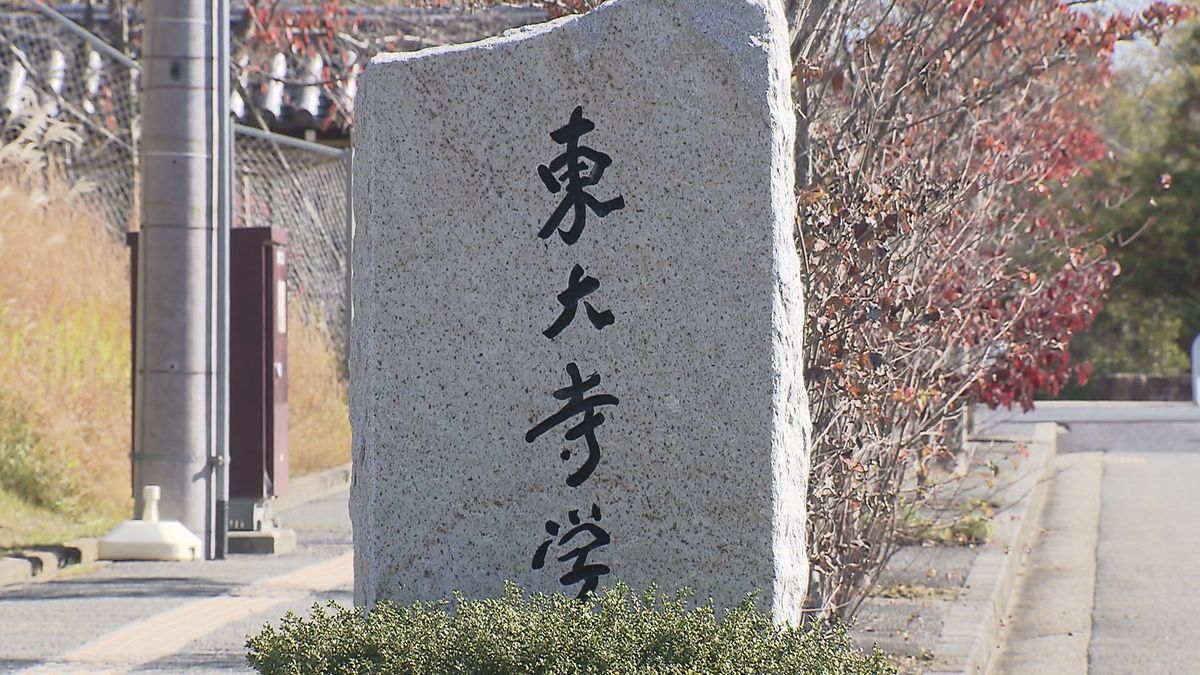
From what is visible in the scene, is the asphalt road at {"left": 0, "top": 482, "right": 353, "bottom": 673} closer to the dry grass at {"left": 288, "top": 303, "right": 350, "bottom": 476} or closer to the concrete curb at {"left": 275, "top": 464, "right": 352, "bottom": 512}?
the concrete curb at {"left": 275, "top": 464, "right": 352, "bottom": 512}

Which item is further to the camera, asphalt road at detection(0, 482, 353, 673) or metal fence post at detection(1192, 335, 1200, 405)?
metal fence post at detection(1192, 335, 1200, 405)

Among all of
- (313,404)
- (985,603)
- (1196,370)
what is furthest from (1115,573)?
(1196,370)

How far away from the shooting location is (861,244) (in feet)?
19.4

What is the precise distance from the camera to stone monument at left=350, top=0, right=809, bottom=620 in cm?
481

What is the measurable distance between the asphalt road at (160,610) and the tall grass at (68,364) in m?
1.49

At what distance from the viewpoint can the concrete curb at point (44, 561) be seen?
9.09m

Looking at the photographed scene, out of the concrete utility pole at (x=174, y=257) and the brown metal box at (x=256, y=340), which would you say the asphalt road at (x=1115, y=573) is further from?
the brown metal box at (x=256, y=340)

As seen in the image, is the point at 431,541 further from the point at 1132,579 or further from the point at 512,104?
the point at 1132,579

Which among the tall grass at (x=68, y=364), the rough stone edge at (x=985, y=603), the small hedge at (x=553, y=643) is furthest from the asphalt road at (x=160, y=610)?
the rough stone edge at (x=985, y=603)

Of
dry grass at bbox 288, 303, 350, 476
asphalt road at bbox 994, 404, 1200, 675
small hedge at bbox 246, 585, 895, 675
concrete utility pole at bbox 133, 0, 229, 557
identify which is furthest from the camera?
dry grass at bbox 288, 303, 350, 476

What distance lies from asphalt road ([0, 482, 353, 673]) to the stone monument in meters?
2.21

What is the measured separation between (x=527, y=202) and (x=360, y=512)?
1.06 metres

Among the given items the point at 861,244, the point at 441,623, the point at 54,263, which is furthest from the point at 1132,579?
the point at 54,263

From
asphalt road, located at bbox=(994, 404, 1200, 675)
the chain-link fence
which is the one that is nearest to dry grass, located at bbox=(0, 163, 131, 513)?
the chain-link fence
